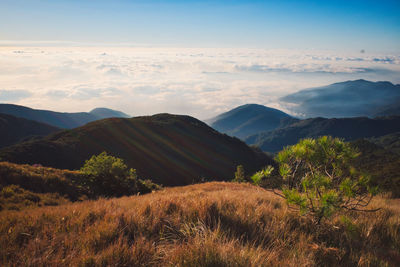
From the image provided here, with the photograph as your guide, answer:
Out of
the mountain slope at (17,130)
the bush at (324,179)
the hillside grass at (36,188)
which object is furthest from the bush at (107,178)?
the mountain slope at (17,130)

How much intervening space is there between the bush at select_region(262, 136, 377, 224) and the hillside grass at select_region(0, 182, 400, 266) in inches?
15.2

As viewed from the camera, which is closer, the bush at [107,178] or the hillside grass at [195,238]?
the hillside grass at [195,238]

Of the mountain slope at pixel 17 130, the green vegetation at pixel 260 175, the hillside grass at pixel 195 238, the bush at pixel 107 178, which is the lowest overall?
the mountain slope at pixel 17 130

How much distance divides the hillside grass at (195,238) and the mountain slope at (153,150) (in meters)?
57.1

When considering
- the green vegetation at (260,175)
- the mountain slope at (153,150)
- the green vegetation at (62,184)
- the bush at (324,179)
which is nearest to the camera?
the bush at (324,179)

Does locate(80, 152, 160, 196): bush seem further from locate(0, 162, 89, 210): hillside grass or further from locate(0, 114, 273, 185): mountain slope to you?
locate(0, 114, 273, 185): mountain slope

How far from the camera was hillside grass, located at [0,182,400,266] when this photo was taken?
2.62 meters

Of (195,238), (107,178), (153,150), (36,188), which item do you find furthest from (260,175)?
(153,150)

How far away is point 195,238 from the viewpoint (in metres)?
2.85

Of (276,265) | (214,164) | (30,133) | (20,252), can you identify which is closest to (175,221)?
(276,265)

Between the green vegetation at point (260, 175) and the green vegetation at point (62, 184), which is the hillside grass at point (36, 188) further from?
the green vegetation at point (260, 175)

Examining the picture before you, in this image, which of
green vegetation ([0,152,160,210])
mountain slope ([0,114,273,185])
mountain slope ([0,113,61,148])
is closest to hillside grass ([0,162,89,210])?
green vegetation ([0,152,160,210])

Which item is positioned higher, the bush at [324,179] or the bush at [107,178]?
the bush at [324,179]

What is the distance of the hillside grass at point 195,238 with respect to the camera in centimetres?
262
